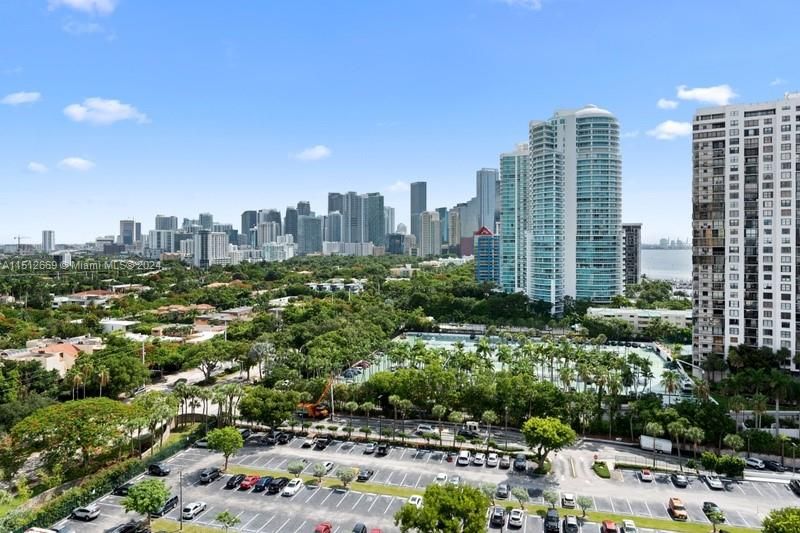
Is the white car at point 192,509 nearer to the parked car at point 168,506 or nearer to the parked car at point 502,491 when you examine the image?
the parked car at point 168,506

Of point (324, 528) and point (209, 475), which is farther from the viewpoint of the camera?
point (209, 475)

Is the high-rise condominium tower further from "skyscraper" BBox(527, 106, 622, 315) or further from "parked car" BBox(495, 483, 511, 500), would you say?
"skyscraper" BBox(527, 106, 622, 315)

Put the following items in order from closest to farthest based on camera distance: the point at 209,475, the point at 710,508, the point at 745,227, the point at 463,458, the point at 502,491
Answer: the point at 710,508 → the point at 502,491 → the point at 209,475 → the point at 463,458 → the point at 745,227

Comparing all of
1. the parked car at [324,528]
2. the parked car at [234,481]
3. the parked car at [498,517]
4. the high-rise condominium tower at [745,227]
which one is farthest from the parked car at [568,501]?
the high-rise condominium tower at [745,227]

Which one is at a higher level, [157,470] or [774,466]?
[157,470]

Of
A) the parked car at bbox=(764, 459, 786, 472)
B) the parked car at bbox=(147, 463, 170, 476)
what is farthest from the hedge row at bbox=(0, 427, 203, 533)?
the parked car at bbox=(764, 459, 786, 472)

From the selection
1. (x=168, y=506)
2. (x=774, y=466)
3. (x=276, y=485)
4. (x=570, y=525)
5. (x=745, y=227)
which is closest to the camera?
(x=570, y=525)

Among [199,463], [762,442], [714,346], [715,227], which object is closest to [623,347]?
[714,346]

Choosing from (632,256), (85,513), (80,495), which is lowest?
(85,513)

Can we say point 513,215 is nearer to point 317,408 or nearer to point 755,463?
point 317,408

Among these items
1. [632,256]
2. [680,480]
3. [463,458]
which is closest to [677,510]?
[680,480]
